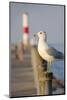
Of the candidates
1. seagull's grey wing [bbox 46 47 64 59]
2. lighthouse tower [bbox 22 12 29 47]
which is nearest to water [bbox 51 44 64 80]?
seagull's grey wing [bbox 46 47 64 59]

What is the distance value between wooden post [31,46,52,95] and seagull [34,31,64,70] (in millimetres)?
35

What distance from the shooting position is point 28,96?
2057 millimetres

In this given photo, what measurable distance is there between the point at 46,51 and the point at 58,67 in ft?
0.54

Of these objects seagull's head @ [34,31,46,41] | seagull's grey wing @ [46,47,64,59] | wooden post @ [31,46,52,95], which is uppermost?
seagull's head @ [34,31,46,41]

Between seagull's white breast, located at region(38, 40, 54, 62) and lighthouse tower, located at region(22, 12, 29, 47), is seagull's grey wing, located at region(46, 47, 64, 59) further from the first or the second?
lighthouse tower, located at region(22, 12, 29, 47)

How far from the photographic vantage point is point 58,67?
2.12 meters

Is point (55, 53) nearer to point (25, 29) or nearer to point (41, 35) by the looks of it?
point (41, 35)

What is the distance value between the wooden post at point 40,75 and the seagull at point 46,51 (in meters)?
0.03

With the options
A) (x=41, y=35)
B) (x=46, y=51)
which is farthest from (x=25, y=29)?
(x=46, y=51)

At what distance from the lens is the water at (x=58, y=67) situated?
6.91 ft

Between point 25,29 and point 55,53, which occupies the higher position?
point 25,29

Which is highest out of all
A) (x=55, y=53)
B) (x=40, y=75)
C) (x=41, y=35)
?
(x=41, y=35)

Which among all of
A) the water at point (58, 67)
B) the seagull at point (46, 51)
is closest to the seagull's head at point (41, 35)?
the seagull at point (46, 51)

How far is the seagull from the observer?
2.09 meters
